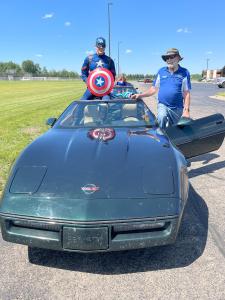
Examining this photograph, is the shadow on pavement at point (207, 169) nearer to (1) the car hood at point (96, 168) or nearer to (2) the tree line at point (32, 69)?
(1) the car hood at point (96, 168)

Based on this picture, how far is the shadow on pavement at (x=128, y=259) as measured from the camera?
9.51 ft

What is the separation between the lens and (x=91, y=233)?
255 cm

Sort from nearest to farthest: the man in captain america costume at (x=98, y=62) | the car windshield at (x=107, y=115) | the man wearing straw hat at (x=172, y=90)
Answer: the car windshield at (x=107, y=115)
the man wearing straw hat at (x=172, y=90)
the man in captain america costume at (x=98, y=62)

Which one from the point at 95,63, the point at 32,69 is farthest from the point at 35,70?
the point at 95,63

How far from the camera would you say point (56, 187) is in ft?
9.37

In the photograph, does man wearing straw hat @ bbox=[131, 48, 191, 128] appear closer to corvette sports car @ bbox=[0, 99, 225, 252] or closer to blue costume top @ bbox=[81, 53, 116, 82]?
blue costume top @ bbox=[81, 53, 116, 82]

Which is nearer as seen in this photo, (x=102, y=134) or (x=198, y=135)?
(x=102, y=134)

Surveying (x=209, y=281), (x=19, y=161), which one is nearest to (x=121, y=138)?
(x=19, y=161)

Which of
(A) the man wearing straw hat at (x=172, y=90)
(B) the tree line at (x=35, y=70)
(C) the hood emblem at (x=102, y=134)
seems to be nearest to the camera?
(C) the hood emblem at (x=102, y=134)

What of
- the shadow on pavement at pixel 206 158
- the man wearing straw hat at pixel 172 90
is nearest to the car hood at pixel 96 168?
the man wearing straw hat at pixel 172 90

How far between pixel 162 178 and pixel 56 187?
86cm

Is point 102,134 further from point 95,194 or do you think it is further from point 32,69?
point 32,69

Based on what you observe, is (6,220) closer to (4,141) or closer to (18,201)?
(18,201)

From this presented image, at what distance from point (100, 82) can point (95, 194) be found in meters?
Result: 3.34
